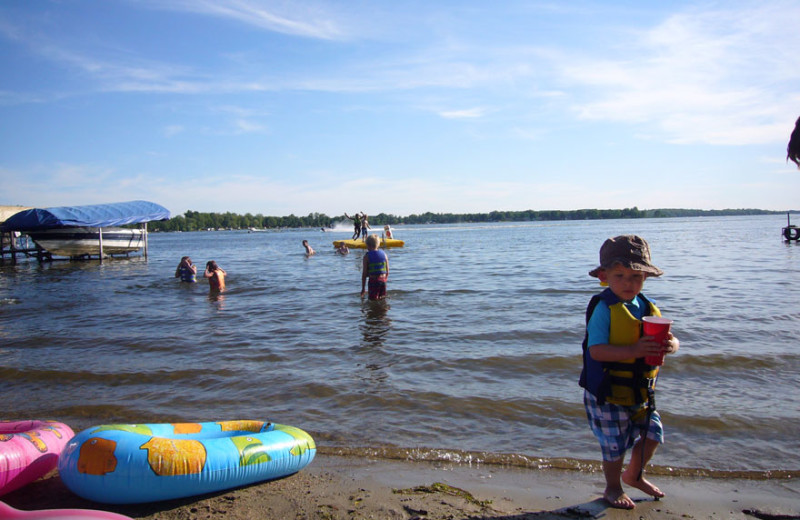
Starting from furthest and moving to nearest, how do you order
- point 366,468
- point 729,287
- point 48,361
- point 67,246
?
point 67,246 < point 729,287 < point 48,361 < point 366,468

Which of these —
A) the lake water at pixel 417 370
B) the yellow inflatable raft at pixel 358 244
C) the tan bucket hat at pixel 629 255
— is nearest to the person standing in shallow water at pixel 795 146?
the tan bucket hat at pixel 629 255

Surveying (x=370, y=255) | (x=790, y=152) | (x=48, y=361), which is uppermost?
(x=790, y=152)

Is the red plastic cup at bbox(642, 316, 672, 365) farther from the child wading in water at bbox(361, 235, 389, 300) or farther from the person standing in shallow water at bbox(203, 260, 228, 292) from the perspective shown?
the person standing in shallow water at bbox(203, 260, 228, 292)

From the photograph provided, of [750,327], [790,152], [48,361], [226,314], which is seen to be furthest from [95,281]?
[790,152]

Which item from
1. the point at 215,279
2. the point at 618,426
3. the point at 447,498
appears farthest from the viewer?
the point at 215,279

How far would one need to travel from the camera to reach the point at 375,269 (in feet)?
36.7

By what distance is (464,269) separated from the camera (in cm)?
2055

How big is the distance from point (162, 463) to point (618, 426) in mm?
2793

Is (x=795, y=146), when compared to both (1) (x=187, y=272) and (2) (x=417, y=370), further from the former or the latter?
(1) (x=187, y=272)

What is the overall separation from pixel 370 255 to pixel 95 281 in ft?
42.8

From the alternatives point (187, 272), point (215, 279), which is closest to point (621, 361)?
point (215, 279)

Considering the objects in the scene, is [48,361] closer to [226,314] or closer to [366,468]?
[226,314]

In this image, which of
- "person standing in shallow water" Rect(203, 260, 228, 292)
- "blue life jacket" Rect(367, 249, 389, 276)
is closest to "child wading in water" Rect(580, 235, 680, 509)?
"blue life jacket" Rect(367, 249, 389, 276)

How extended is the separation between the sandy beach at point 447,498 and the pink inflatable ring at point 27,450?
0.35 ft
